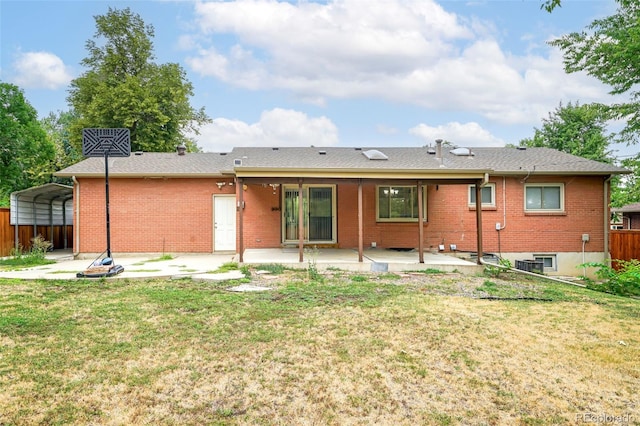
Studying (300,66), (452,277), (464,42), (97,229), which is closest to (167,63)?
(300,66)

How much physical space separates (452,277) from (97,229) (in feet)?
34.9

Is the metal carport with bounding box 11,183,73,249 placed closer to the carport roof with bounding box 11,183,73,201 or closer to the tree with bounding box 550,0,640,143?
the carport roof with bounding box 11,183,73,201

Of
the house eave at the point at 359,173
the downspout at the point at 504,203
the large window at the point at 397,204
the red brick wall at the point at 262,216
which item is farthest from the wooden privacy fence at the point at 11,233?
the downspout at the point at 504,203

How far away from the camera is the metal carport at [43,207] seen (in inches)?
499

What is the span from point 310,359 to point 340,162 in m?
8.21

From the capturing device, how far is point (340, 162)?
36.7ft

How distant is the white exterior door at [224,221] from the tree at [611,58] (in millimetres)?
11814

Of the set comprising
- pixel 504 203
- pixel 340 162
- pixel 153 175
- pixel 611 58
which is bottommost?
pixel 504 203

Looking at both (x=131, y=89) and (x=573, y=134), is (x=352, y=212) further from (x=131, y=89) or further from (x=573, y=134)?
(x=573, y=134)

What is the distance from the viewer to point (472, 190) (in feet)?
40.4

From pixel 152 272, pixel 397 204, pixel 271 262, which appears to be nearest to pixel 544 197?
pixel 397 204

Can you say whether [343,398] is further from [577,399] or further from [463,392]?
[577,399]

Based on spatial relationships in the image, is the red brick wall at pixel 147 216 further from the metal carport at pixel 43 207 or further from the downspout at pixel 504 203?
the downspout at pixel 504 203

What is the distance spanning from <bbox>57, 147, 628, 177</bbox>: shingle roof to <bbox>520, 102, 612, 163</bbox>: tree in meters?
15.6
